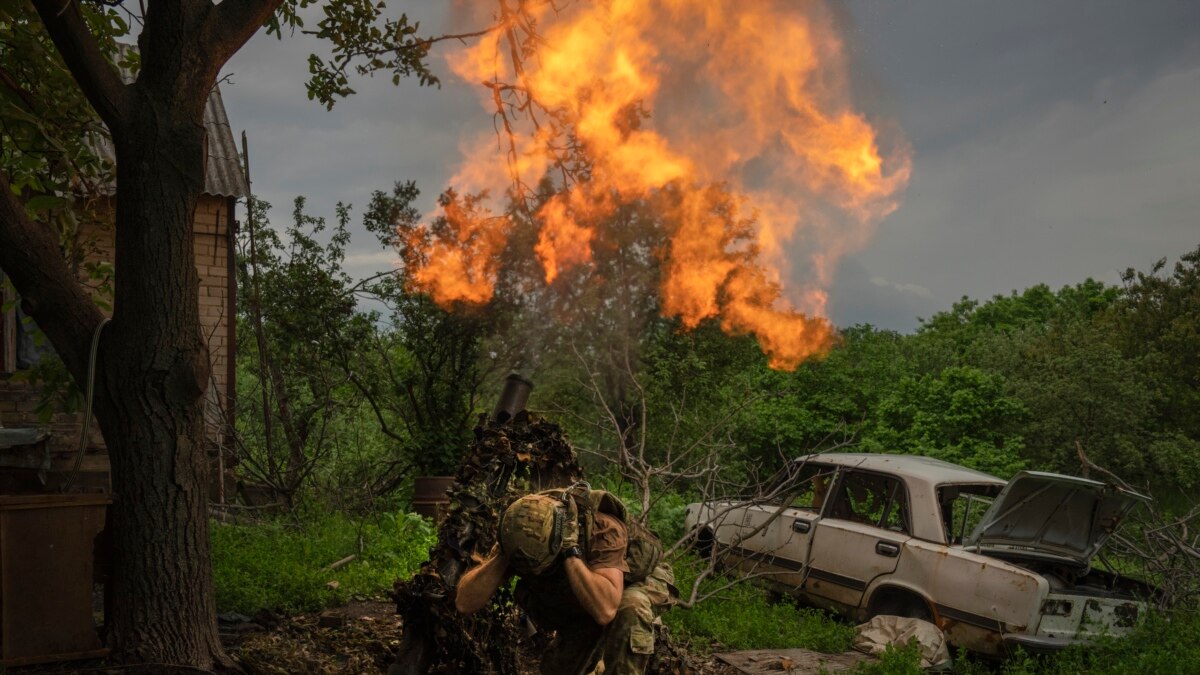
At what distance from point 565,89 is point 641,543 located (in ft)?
22.7

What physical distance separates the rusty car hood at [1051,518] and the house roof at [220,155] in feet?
34.5

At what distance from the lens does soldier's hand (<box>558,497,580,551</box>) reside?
446 centimetres

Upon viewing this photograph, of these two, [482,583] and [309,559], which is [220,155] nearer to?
[309,559]

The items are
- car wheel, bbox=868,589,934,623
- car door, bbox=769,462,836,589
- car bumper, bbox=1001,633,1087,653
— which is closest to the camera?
car bumper, bbox=1001,633,1087,653

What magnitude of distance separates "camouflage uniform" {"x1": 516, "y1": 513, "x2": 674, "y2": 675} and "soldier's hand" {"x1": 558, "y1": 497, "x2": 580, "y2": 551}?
0.18m

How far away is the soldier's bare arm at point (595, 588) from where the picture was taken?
445cm

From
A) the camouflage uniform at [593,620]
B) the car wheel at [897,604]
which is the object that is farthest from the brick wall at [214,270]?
the camouflage uniform at [593,620]

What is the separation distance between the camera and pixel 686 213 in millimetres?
15555

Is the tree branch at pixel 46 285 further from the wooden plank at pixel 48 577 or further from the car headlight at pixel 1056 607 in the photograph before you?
the car headlight at pixel 1056 607

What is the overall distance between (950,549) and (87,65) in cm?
721

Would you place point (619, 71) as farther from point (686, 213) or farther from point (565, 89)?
point (686, 213)

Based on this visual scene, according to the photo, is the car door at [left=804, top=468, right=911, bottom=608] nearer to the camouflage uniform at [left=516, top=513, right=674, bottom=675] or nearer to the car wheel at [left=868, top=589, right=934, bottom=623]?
the car wheel at [left=868, top=589, right=934, bottom=623]

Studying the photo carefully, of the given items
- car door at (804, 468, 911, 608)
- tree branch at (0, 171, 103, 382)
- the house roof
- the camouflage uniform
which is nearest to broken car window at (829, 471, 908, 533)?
car door at (804, 468, 911, 608)

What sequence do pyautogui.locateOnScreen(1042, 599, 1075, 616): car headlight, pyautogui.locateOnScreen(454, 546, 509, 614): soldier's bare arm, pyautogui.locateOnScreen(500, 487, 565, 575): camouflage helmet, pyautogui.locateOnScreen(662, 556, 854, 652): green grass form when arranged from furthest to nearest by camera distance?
1. pyautogui.locateOnScreen(662, 556, 854, 652): green grass
2. pyautogui.locateOnScreen(1042, 599, 1075, 616): car headlight
3. pyautogui.locateOnScreen(454, 546, 509, 614): soldier's bare arm
4. pyautogui.locateOnScreen(500, 487, 565, 575): camouflage helmet
